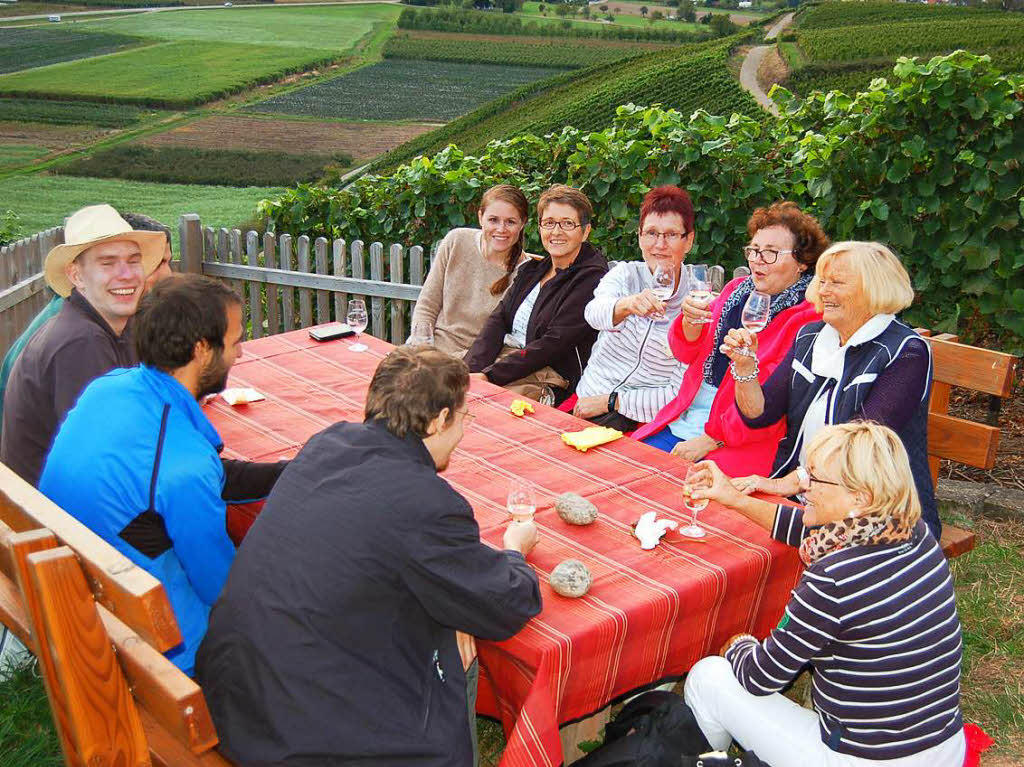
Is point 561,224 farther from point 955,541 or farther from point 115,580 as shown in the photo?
point 115,580

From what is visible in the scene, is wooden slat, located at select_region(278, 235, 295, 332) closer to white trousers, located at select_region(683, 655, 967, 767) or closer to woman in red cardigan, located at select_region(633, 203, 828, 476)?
woman in red cardigan, located at select_region(633, 203, 828, 476)

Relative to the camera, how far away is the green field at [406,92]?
36.9 meters

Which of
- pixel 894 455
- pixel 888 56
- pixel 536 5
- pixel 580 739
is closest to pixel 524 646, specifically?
pixel 580 739

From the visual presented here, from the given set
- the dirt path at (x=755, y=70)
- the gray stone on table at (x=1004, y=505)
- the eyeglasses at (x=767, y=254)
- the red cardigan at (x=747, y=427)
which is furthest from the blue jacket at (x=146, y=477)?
the dirt path at (x=755, y=70)

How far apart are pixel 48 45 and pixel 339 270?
37.7 metres

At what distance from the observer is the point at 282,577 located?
213cm

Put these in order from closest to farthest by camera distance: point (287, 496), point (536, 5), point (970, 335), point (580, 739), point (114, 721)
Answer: point (114, 721)
point (287, 496)
point (580, 739)
point (970, 335)
point (536, 5)

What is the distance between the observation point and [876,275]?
3.30 m

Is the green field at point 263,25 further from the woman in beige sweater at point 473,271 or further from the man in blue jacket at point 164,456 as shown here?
the man in blue jacket at point 164,456

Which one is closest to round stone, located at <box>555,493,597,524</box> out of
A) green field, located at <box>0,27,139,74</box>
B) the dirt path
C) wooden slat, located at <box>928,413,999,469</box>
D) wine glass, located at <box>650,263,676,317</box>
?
wine glass, located at <box>650,263,676,317</box>

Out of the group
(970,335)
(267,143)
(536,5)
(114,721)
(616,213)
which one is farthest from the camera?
(536,5)

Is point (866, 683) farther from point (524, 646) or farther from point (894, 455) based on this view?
point (524, 646)

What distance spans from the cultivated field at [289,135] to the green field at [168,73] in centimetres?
250

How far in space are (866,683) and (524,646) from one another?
88 centimetres
